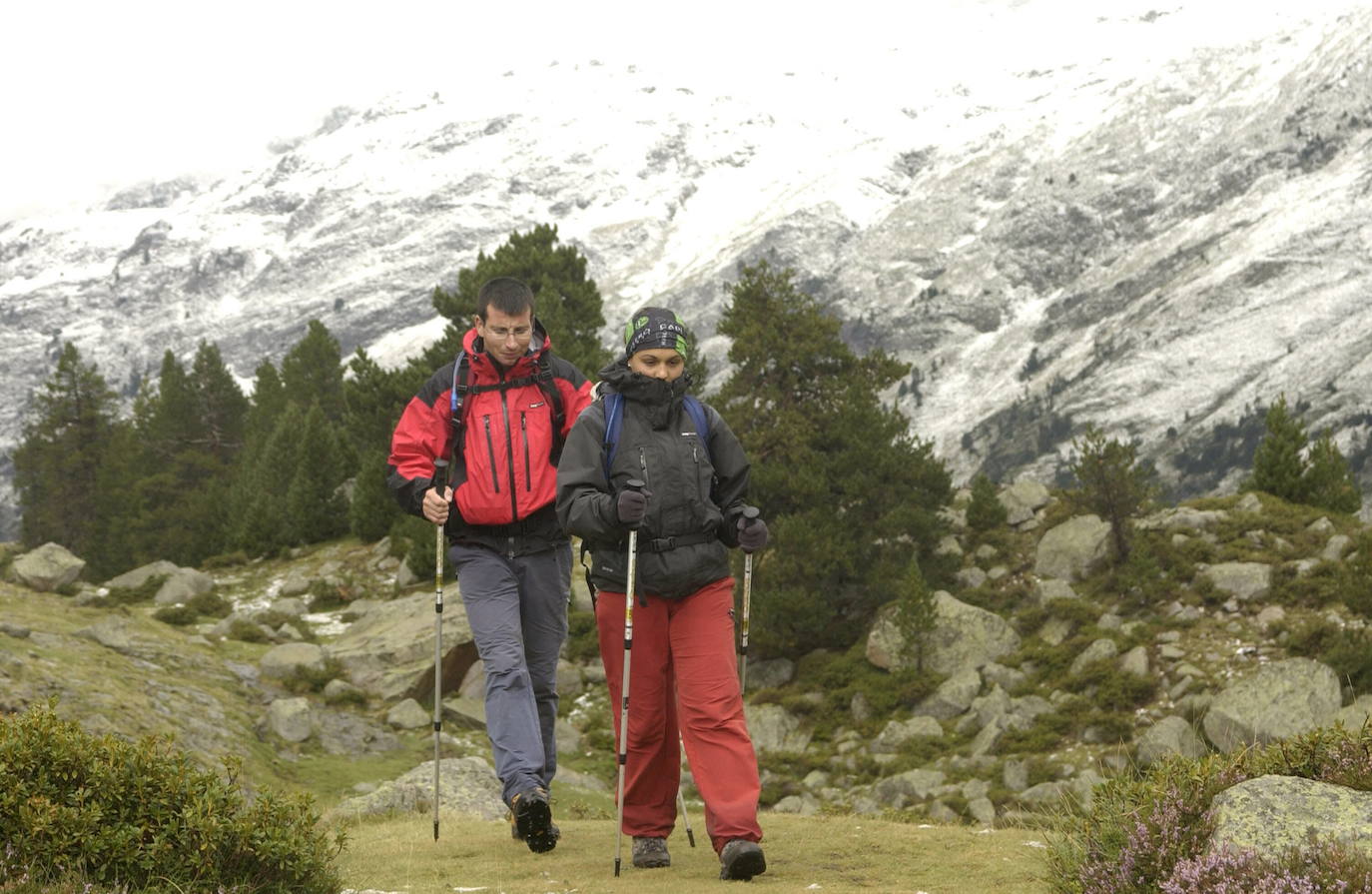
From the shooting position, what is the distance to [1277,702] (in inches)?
798

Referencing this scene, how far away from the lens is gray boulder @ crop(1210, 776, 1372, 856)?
470 cm

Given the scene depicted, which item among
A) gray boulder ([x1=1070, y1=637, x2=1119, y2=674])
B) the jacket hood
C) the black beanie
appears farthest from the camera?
gray boulder ([x1=1070, y1=637, x2=1119, y2=674])

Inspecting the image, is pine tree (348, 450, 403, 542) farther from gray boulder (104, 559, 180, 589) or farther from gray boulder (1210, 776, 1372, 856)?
gray boulder (1210, 776, 1372, 856)

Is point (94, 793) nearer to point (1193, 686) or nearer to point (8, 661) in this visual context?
point (8, 661)

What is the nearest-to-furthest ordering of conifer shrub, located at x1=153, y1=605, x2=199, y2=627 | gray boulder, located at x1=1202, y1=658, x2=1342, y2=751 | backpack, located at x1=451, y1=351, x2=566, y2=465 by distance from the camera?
backpack, located at x1=451, y1=351, x2=566, y2=465 < gray boulder, located at x1=1202, y1=658, x2=1342, y2=751 < conifer shrub, located at x1=153, y1=605, x2=199, y2=627

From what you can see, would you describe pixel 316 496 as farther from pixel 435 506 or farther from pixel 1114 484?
pixel 435 506

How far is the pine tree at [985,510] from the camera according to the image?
31828mm

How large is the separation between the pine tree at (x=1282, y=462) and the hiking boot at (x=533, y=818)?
2643cm

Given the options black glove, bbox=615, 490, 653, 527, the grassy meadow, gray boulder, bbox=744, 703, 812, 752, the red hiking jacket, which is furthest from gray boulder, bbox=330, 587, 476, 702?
black glove, bbox=615, 490, 653, 527

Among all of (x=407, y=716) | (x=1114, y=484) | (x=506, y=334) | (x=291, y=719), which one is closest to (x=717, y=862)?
(x=506, y=334)

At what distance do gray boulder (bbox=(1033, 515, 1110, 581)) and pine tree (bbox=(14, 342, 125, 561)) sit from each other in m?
41.6

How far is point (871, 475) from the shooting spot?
29516 mm

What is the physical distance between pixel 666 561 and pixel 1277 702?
55.7 feet

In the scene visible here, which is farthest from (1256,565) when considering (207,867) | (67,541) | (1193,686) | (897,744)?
(67,541)
